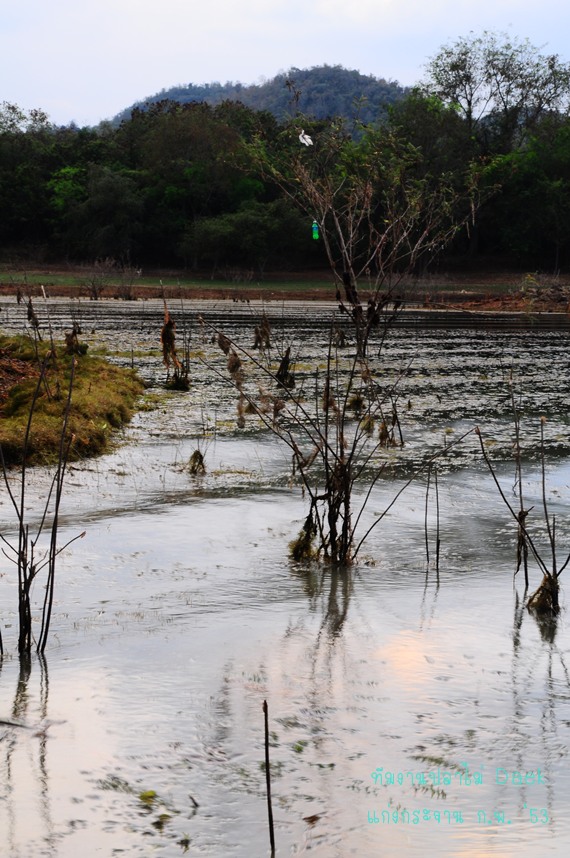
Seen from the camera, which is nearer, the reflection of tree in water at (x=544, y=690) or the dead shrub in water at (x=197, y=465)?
the reflection of tree in water at (x=544, y=690)

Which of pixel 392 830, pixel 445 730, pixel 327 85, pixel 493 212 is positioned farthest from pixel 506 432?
pixel 327 85

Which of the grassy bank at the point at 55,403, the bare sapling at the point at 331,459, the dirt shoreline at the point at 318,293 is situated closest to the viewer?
the bare sapling at the point at 331,459

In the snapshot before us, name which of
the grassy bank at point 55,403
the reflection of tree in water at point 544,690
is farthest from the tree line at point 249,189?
the reflection of tree in water at point 544,690

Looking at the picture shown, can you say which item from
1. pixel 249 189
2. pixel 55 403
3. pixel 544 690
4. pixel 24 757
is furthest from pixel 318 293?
pixel 24 757

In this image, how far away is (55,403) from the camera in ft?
36.0

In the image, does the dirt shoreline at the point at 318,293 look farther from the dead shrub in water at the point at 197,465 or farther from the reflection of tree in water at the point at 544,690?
the reflection of tree in water at the point at 544,690

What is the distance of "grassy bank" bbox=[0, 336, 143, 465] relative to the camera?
977 centimetres

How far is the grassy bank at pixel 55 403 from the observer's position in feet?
32.0

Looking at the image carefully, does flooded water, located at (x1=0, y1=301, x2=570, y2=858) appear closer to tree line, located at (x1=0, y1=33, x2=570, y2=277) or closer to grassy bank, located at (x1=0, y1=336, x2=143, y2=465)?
grassy bank, located at (x1=0, y1=336, x2=143, y2=465)

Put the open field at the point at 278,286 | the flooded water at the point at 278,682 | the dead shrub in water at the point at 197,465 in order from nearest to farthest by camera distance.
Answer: the flooded water at the point at 278,682 < the dead shrub in water at the point at 197,465 < the open field at the point at 278,286

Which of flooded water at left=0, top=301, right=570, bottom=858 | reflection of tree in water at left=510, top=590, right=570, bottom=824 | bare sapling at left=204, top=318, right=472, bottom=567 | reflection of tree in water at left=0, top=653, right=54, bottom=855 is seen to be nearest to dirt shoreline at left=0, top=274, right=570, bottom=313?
bare sapling at left=204, top=318, right=472, bottom=567

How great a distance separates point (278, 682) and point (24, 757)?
4.24 ft

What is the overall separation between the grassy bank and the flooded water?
19.5 inches

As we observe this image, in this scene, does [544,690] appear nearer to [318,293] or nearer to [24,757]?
[24,757]
